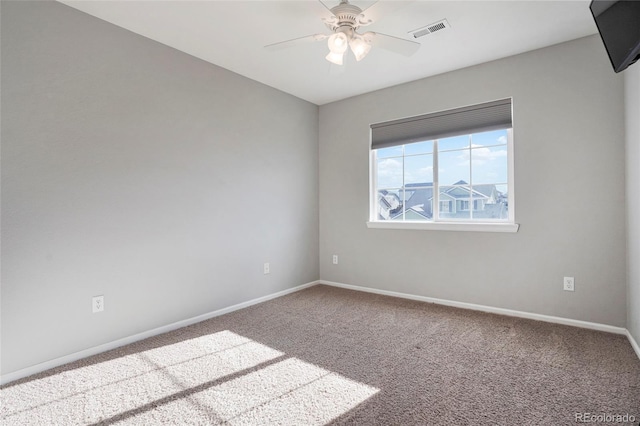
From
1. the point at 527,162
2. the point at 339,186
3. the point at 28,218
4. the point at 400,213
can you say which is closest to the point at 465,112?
the point at 527,162

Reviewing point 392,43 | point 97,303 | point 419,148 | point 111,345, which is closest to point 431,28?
point 392,43

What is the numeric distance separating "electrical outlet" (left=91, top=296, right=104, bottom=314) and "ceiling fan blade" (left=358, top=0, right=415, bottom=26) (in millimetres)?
2625

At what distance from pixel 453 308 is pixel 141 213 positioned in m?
3.05

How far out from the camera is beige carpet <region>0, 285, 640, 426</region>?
1590mm

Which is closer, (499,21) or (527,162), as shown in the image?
(499,21)

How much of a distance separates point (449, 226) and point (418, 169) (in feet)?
2.51

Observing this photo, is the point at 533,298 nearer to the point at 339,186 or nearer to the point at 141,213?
the point at 339,186

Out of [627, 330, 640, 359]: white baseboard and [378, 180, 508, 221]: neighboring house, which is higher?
[378, 180, 508, 221]: neighboring house

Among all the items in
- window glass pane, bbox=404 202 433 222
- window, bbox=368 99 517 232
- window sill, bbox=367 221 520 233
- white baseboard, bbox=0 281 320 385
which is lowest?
white baseboard, bbox=0 281 320 385

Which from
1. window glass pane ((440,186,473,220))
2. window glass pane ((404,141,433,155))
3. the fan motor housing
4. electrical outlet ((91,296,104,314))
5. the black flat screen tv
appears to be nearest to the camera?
the black flat screen tv

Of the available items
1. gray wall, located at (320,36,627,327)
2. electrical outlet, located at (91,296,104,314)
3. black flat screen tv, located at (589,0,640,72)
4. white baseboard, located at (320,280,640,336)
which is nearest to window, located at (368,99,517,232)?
gray wall, located at (320,36,627,327)

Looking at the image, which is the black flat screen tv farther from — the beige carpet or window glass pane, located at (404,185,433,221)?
A: window glass pane, located at (404,185,433,221)

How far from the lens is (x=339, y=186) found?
4.15m

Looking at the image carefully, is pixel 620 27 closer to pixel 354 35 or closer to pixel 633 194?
pixel 354 35
